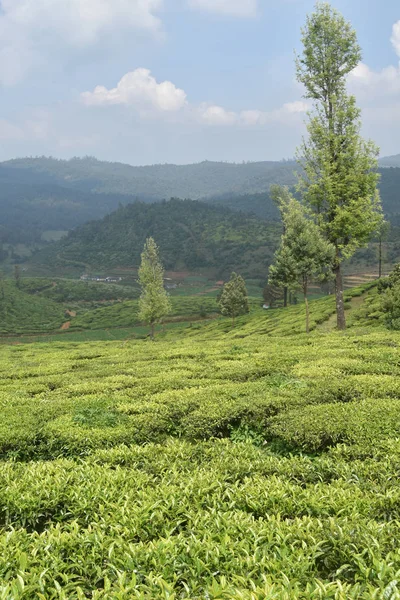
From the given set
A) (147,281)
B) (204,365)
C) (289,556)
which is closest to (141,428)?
(289,556)

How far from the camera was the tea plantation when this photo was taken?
14.8 feet

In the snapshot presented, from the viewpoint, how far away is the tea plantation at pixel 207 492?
4.50 meters

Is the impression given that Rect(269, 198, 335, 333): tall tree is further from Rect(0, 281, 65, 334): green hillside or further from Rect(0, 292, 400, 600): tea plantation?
Rect(0, 281, 65, 334): green hillside

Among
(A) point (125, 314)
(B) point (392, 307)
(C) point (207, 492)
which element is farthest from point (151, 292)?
(A) point (125, 314)

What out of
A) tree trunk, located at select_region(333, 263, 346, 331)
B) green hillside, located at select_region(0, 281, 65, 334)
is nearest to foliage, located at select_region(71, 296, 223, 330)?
green hillside, located at select_region(0, 281, 65, 334)

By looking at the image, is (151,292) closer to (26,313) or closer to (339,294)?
(339,294)

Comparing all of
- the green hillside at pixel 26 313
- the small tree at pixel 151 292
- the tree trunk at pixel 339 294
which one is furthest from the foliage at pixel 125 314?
the tree trunk at pixel 339 294

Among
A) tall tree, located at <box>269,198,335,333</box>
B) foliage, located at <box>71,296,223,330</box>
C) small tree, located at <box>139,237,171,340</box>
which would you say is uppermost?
tall tree, located at <box>269,198,335,333</box>

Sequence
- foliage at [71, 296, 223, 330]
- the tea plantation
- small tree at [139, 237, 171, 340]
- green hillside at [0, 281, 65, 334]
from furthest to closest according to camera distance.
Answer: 1. foliage at [71, 296, 223, 330]
2. green hillside at [0, 281, 65, 334]
3. small tree at [139, 237, 171, 340]
4. the tea plantation

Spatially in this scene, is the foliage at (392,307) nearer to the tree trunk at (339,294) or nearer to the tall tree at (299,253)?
the tree trunk at (339,294)

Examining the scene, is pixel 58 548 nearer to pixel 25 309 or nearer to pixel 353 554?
pixel 353 554

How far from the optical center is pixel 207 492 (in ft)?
21.2

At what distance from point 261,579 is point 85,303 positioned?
19615cm

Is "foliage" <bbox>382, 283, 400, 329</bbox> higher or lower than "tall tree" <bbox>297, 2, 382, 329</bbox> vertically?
lower
